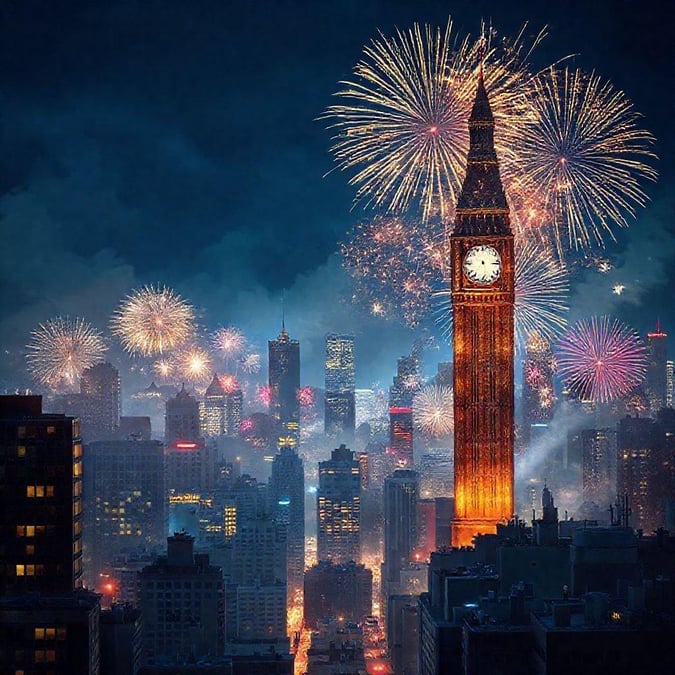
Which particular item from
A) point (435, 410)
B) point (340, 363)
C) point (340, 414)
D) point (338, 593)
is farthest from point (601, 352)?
point (340, 414)

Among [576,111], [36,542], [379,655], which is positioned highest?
[576,111]

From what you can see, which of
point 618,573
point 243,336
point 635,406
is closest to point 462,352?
point 618,573

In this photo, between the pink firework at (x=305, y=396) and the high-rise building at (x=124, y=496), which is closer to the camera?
the high-rise building at (x=124, y=496)

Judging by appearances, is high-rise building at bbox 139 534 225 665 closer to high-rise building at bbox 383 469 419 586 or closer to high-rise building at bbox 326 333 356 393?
high-rise building at bbox 383 469 419 586

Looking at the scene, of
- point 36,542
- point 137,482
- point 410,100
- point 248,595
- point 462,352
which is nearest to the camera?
point 36,542

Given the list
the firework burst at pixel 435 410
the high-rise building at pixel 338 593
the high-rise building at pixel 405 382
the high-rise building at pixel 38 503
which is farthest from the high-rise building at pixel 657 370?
the high-rise building at pixel 38 503

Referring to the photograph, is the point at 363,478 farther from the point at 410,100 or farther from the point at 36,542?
the point at 36,542

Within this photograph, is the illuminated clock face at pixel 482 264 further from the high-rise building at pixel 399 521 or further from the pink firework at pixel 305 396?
the pink firework at pixel 305 396
